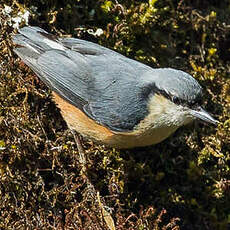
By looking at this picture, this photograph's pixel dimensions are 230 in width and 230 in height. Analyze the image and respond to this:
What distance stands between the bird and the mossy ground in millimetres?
213

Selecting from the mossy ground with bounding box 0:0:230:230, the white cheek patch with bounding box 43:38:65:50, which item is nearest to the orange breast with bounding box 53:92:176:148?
the mossy ground with bounding box 0:0:230:230

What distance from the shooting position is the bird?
12.3ft

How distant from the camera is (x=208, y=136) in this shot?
4.50 m

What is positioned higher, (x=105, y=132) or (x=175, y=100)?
(x=175, y=100)

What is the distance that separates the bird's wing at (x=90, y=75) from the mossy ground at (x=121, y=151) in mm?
213

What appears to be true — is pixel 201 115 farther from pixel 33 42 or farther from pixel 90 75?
pixel 33 42

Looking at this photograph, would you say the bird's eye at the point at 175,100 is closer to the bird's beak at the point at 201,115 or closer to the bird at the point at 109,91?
the bird at the point at 109,91

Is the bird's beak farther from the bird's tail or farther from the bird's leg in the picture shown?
the bird's tail

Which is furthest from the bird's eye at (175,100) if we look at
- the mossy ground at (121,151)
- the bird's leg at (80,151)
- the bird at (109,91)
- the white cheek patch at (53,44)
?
the white cheek patch at (53,44)

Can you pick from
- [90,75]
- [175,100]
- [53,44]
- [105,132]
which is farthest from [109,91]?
[53,44]

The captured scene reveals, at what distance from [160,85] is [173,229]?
3.33 feet

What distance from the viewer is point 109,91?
3.91 metres

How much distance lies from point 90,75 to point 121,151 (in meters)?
0.67

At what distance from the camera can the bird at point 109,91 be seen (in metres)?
3.75
